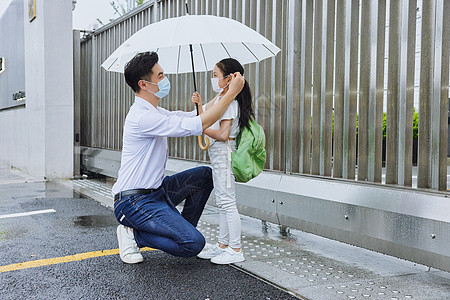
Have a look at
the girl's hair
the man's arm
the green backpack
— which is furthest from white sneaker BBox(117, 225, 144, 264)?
the girl's hair

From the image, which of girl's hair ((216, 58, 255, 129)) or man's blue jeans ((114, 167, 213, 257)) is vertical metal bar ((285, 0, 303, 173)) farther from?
man's blue jeans ((114, 167, 213, 257))

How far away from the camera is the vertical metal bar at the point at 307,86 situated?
495 cm

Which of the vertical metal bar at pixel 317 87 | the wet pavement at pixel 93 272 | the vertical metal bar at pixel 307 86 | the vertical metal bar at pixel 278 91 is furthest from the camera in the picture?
the vertical metal bar at pixel 278 91

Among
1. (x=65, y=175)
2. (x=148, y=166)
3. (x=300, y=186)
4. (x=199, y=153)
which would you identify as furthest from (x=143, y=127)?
(x=65, y=175)

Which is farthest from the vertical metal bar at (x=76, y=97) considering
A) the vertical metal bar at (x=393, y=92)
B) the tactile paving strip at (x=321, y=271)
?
the vertical metal bar at (x=393, y=92)

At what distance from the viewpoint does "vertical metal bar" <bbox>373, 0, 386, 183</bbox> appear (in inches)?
163

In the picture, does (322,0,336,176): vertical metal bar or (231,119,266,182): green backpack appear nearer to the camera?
(231,119,266,182): green backpack

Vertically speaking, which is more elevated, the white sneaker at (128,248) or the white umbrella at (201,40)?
the white umbrella at (201,40)

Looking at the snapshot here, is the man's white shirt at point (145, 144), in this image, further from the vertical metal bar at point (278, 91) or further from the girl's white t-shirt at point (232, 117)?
the vertical metal bar at point (278, 91)

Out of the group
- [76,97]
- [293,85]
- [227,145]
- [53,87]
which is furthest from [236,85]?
[76,97]

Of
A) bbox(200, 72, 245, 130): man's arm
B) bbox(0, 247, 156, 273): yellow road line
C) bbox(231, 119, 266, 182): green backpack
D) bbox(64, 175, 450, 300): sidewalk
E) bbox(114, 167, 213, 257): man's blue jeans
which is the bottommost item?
bbox(0, 247, 156, 273): yellow road line

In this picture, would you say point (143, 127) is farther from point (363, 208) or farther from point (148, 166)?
point (363, 208)

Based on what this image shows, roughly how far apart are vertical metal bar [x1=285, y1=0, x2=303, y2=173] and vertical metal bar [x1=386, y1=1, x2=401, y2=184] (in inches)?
45.3

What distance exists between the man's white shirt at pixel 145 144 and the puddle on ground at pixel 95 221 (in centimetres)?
190
